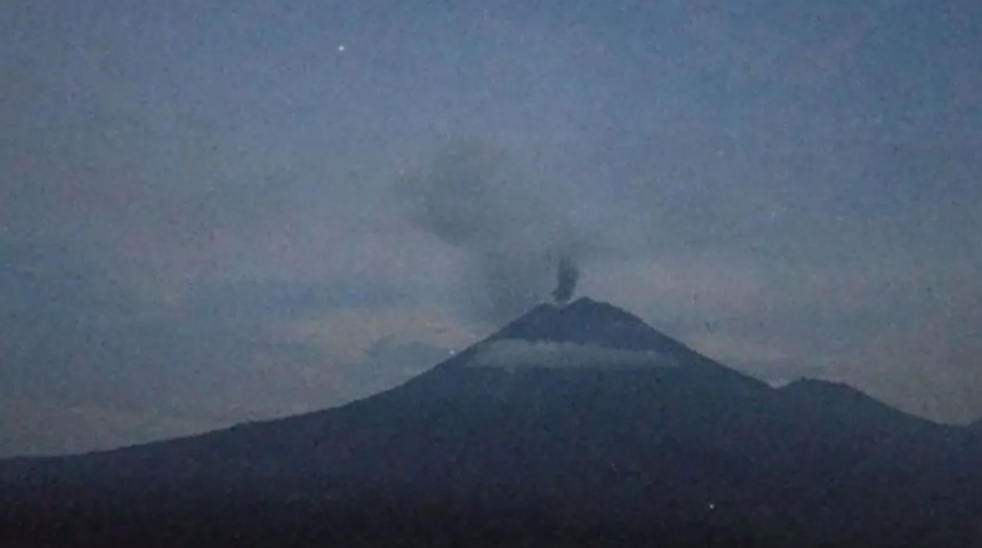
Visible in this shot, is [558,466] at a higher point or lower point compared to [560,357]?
lower

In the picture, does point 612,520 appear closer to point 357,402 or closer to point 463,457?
point 463,457

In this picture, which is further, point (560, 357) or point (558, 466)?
point (560, 357)

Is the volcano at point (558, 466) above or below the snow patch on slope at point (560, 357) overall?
below

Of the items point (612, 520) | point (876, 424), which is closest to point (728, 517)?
point (612, 520)

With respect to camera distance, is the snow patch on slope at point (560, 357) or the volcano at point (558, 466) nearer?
the volcano at point (558, 466)
